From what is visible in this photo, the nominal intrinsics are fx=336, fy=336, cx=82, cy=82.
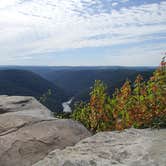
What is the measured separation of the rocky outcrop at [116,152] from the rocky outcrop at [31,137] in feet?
3.78

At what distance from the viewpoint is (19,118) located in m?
7.78

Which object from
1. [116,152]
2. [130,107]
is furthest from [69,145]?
[130,107]

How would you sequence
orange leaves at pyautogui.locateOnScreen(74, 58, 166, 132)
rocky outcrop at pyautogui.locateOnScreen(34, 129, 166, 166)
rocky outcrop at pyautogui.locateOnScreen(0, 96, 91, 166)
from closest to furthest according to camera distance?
rocky outcrop at pyautogui.locateOnScreen(34, 129, 166, 166)
rocky outcrop at pyautogui.locateOnScreen(0, 96, 91, 166)
orange leaves at pyautogui.locateOnScreen(74, 58, 166, 132)

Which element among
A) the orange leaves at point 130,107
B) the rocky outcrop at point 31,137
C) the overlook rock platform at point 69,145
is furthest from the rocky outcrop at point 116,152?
the orange leaves at point 130,107

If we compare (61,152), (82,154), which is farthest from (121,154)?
(61,152)

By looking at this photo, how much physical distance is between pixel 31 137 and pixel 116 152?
2502 mm

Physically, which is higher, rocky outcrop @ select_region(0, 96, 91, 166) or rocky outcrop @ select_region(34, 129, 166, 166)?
rocky outcrop @ select_region(34, 129, 166, 166)

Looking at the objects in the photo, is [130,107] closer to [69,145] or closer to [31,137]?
[69,145]

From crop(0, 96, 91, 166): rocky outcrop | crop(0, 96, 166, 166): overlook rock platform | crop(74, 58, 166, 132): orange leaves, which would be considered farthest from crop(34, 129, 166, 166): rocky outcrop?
crop(74, 58, 166, 132): orange leaves

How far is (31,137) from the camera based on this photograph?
6.64 m

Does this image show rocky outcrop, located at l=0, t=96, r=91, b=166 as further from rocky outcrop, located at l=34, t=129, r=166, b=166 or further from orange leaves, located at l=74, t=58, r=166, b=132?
orange leaves, located at l=74, t=58, r=166, b=132

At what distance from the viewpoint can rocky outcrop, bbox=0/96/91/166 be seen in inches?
240

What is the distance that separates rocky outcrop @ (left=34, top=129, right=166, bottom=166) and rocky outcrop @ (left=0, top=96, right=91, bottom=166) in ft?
3.78

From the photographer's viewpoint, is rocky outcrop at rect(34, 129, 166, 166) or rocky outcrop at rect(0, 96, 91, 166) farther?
rocky outcrop at rect(0, 96, 91, 166)
